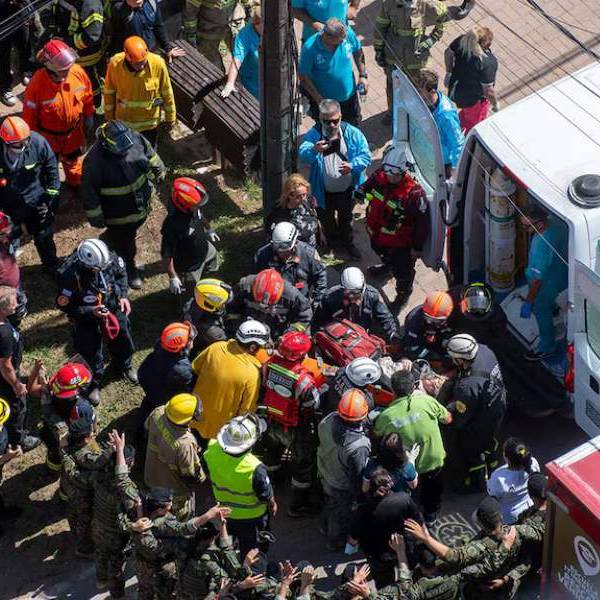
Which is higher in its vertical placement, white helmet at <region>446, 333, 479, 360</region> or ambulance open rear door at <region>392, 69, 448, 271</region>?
ambulance open rear door at <region>392, 69, 448, 271</region>

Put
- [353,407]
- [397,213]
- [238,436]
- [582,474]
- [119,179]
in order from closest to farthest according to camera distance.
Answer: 1. [582,474]
2. [238,436]
3. [353,407]
4. [119,179]
5. [397,213]

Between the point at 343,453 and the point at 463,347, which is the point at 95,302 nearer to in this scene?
the point at 343,453

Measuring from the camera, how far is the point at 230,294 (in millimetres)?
9805

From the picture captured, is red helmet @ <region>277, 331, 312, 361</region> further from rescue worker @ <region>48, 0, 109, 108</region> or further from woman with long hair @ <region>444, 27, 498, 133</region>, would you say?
rescue worker @ <region>48, 0, 109, 108</region>

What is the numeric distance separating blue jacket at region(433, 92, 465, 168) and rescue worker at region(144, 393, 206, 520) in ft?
12.4

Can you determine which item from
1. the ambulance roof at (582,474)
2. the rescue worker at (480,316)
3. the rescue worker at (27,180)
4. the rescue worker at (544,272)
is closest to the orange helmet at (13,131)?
the rescue worker at (27,180)

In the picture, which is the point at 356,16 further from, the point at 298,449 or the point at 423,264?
the point at 298,449

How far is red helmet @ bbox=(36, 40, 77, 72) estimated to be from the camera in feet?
35.3

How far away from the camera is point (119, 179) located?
10484 mm

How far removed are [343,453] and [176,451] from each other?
3.85ft

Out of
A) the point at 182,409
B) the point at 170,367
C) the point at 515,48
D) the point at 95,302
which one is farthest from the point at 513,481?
the point at 515,48

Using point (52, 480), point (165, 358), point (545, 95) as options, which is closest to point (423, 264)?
point (545, 95)

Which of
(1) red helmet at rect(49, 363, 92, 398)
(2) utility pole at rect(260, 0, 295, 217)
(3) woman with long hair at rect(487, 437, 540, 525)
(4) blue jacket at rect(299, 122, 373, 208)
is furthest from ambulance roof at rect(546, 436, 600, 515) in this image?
(4) blue jacket at rect(299, 122, 373, 208)

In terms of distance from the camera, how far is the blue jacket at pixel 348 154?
1113cm
